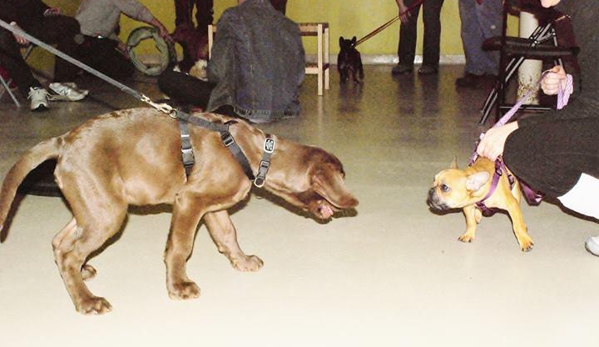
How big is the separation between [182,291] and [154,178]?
477mm

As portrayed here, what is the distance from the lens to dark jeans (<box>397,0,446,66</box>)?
9836 mm

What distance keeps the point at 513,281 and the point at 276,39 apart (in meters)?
4.06

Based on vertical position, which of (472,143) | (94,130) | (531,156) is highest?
(94,130)

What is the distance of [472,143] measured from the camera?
579 centimetres

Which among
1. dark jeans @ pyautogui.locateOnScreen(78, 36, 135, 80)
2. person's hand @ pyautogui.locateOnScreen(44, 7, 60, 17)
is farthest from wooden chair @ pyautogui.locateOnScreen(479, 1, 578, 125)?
dark jeans @ pyautogui.locateOnScreen(78, 36, 135, 80)

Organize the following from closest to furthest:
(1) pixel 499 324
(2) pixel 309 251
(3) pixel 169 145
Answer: (1) pixel 499 324, (3) pixel 169 145, (2) pixel 309 251

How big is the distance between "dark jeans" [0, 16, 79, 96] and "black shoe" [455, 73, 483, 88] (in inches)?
179

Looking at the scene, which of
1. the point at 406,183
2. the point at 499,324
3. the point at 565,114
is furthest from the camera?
the point at 406,183

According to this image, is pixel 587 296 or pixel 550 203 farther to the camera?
pixel 550 203

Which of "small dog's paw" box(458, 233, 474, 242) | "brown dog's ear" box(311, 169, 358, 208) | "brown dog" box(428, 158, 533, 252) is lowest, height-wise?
"small dog's paw" box(458, 233, 474, 242)

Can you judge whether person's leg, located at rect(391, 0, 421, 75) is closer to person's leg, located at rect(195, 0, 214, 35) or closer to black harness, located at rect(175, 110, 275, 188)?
person's leg, located at rect(195, 0, 214, 35)

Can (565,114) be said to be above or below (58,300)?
above

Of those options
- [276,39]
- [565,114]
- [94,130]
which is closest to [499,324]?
[565,114]

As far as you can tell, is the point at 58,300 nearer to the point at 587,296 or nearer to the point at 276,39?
the point at 587,296
